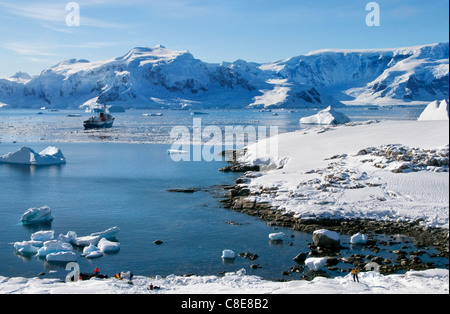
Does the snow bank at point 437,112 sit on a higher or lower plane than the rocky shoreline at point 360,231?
higher

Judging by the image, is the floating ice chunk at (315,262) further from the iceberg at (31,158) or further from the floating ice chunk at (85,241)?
the iceberg at (31,158)

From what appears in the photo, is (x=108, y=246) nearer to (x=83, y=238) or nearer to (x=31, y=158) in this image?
(x=83, y=238)

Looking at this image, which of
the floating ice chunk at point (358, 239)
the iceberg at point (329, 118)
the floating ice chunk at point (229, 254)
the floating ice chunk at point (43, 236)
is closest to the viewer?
the floating ice chunk at point (229, 254)

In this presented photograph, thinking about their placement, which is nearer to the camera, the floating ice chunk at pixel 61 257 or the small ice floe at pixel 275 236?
the floating ice chunk at pixel 61 257

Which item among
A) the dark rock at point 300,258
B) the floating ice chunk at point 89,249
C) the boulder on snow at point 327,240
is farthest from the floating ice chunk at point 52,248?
the boulder on snow at point 327,240

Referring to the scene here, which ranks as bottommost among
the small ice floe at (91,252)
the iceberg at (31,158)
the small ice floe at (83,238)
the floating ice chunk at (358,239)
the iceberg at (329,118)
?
the small ice floe at (91,252)

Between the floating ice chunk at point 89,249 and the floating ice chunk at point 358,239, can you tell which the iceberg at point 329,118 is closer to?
the floating ice chunk at point 358,239

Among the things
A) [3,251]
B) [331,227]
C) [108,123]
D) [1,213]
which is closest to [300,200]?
[331,227]

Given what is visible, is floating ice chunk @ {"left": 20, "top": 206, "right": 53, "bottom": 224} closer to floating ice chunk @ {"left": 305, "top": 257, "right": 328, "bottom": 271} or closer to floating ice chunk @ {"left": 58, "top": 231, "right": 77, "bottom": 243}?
floating ice chunk @ {"left": 58, "top": 231, "right": 77, "bottom": 243}

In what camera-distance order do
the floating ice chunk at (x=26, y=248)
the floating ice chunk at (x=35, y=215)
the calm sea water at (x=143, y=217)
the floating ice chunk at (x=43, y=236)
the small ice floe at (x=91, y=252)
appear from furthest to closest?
the floating ice chunk at (x=35, y=215) → the floating ice chunk at (x=43, y=236) → the floating ice chunk at (x=26, y=248) → the small ice floe at (x=91, y=252) → the calm sea water at (x=143, y=217)
